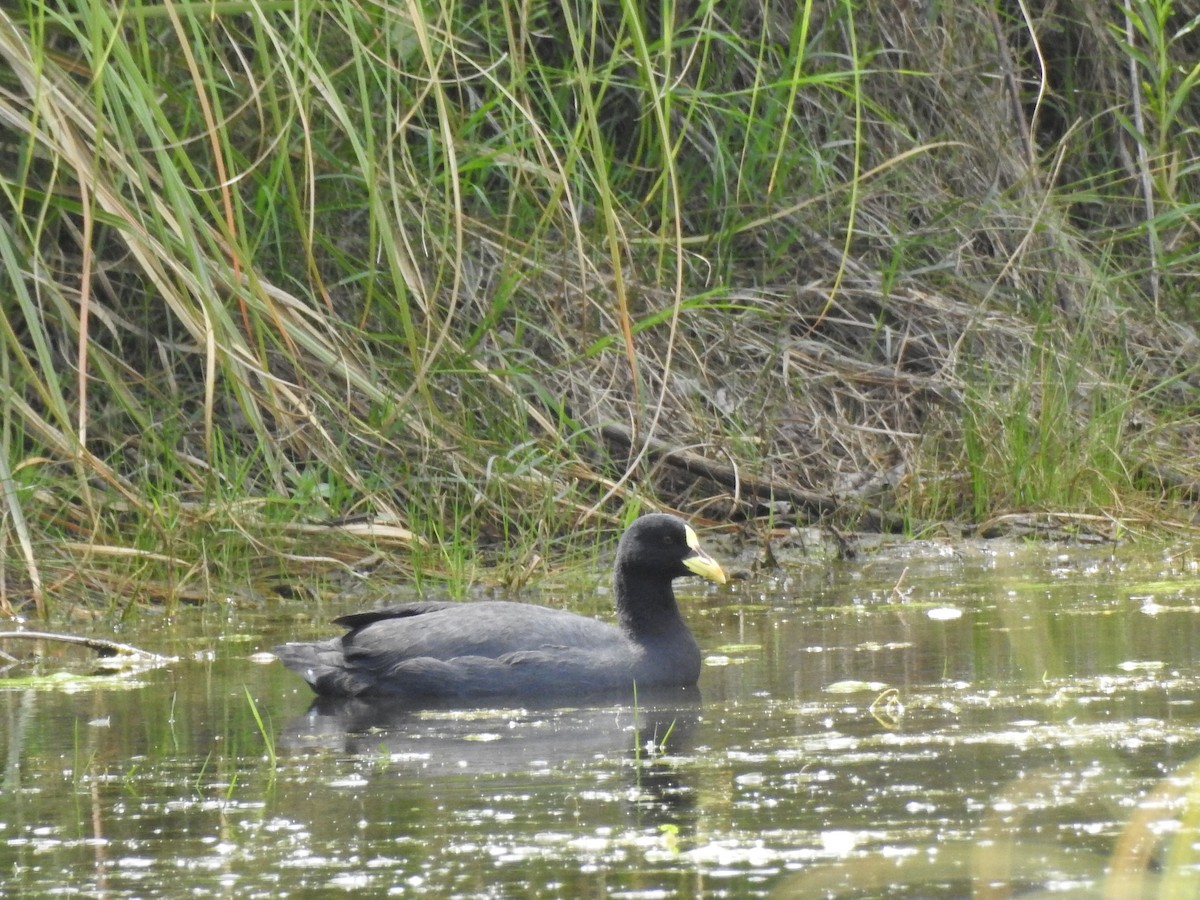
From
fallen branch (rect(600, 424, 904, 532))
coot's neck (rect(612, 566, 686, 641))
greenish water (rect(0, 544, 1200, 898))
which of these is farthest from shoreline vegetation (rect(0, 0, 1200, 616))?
greenish water (rect(0, 544, 1200, 898))

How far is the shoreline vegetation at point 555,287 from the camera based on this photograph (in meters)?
7.02

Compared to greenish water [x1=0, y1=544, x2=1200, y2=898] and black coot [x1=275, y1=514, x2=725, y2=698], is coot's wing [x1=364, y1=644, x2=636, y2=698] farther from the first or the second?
greenish water [x1=0, y1=544, x2=1200, y2=898]

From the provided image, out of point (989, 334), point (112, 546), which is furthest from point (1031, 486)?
point (112, 546)

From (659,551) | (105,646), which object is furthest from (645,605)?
(105,646)

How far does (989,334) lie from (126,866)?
7427mm

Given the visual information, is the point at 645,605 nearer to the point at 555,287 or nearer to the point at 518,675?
the point at 518,675

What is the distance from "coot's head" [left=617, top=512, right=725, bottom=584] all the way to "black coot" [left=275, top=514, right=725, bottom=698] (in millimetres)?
55

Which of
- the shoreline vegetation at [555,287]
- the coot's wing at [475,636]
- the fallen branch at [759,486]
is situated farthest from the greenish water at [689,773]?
the fallen branch at [759,486]

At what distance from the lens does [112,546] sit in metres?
7.77

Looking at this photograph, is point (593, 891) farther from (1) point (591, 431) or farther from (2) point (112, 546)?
(1) point (591, 431)

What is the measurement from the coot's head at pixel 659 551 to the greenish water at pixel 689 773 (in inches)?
11.9

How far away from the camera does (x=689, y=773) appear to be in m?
4.52

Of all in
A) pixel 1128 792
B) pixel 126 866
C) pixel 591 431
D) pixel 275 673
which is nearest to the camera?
pixel 126 866

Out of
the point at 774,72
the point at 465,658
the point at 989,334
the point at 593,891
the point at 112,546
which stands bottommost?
the point at 593,891
